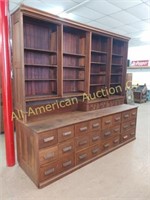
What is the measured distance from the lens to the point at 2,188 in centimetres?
203

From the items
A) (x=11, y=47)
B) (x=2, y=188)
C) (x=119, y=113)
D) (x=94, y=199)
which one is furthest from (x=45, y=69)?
(x=94, y=199)

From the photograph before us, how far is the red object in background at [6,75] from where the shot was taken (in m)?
2.14

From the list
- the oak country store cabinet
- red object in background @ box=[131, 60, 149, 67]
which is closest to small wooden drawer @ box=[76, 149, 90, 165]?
the oak country store cabinet

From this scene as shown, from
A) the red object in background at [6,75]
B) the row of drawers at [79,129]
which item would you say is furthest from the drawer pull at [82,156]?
the red object in background at [6,75]

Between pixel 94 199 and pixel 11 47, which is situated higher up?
pixel 11 47

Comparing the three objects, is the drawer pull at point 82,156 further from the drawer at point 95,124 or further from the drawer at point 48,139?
the drawer at point 48,139

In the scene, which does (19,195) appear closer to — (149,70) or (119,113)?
(119,113)

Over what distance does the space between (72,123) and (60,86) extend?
66 centimetres

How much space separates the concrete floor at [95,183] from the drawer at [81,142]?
1.10 ft

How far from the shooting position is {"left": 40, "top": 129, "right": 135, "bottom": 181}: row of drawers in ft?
6.90

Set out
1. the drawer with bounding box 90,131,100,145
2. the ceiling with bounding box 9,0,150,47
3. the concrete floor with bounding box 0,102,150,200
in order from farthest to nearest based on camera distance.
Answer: the ceiling with bounding box 9,0,150,47 → the drawer with bounding box 90,131,100,145 → the concrete floor with bounding box 0,102,150,200

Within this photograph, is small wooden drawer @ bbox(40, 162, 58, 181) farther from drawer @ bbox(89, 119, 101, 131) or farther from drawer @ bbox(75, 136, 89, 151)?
drawer @ bbox(89, 119, 101, 131)

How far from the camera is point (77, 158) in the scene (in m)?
2.44

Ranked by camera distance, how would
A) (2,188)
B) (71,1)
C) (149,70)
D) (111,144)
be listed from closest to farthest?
(2,188) → (111,144) → (71,1) → (149,70)
